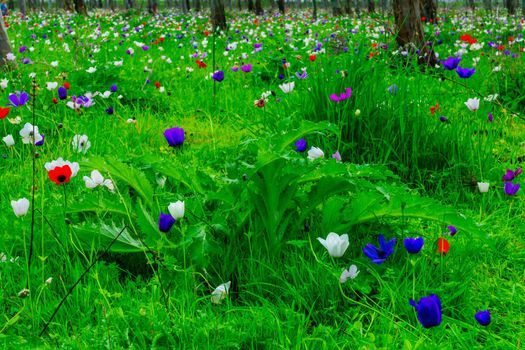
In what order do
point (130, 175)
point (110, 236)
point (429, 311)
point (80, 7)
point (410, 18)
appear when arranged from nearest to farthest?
point (429, 311) < point (110, 236) < point (130, 175) < point (410, 18) < point (80, 7)

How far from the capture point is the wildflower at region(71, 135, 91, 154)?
2.98 meters

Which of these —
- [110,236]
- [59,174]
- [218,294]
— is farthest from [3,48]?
[218,294]

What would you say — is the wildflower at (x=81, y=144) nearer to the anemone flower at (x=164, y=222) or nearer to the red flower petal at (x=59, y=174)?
the red flower petal at (x=59, y=174)

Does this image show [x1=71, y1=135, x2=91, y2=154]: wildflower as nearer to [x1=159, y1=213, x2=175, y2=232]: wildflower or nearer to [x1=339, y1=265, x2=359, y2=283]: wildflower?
[x1=159, y1=213, x2=175, y2=232]: wildflower

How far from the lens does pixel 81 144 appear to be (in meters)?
3.08

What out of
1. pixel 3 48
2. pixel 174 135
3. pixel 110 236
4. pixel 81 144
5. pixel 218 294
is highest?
pixel 3 48

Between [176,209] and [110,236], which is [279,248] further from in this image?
[110,236]

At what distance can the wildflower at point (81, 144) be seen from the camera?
9.78ft

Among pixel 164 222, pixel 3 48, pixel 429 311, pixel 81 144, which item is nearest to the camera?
pixel 429 311

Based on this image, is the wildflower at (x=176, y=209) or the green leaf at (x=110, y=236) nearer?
the wildflower at (x=176, y=209)

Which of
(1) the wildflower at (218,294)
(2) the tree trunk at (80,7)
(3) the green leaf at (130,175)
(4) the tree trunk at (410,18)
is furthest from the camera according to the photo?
(2) the tree trunk at (80,7)

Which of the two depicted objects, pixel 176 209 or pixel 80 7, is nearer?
pixel 176 209

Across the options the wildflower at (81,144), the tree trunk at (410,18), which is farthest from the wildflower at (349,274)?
the tree trunk at (410,18)

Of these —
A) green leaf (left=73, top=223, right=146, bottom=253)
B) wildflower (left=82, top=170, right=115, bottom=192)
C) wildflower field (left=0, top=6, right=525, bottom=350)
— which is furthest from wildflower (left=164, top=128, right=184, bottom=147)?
green leaf (left=73, top=223, right=146, bottom=253)
